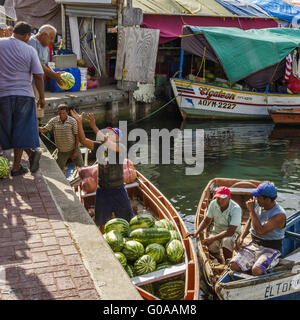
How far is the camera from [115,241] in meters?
5.80

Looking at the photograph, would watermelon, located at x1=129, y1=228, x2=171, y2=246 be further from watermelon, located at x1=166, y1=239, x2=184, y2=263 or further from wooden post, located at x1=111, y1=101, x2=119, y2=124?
wooden post, located at x1=111, y1=101, x2=119, y2=124

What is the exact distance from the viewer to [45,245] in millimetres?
4551

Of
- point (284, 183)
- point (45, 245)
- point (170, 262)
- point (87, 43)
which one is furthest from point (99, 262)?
point (87, 43)

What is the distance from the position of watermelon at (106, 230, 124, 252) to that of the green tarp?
12.2 meters

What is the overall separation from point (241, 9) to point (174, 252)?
20041mm

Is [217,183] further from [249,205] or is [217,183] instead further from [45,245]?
[45,245]

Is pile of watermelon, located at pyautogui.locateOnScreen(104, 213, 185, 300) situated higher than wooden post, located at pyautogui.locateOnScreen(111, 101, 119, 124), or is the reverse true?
wooden post, located at pyautogui.locateOnScreen(111, 101, 119, 124)

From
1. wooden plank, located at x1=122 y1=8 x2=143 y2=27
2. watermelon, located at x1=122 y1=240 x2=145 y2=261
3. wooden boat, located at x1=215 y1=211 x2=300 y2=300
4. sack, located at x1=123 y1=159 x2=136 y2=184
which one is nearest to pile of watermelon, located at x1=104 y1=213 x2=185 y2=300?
watermelon, located at x1=122 y1=240 x2=145 y2=261

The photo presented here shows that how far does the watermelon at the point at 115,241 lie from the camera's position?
5.77 metres

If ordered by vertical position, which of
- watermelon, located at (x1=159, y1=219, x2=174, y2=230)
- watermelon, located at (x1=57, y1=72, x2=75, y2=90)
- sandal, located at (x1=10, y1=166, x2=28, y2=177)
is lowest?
watermelon, located at (x1=159, y1=219, x2=174, y2=230)

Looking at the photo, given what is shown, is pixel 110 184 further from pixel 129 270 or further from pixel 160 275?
pixel 160 275

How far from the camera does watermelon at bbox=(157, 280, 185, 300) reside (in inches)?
220

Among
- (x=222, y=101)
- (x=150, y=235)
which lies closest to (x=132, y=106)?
(x=222, y=101)

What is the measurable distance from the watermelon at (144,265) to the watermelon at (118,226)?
0.60m
